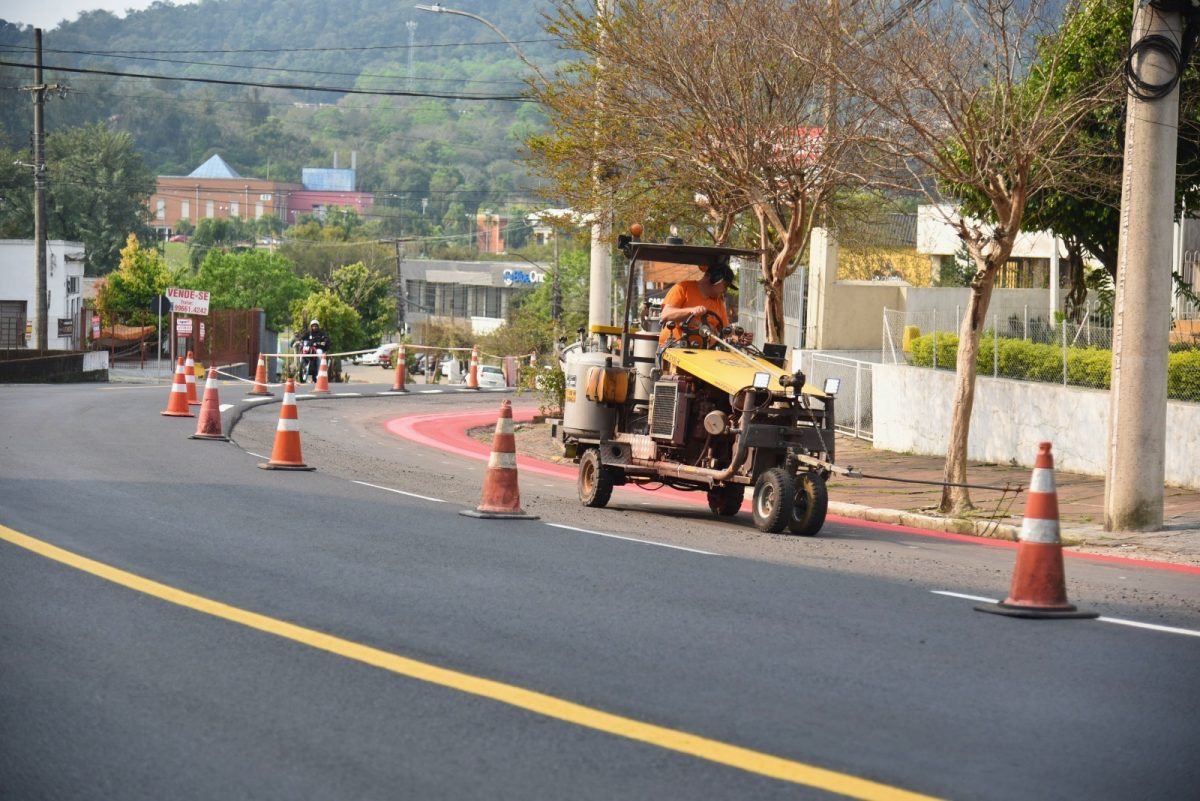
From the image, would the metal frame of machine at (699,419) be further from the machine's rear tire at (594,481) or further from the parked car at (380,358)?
the parked car at (380,358)

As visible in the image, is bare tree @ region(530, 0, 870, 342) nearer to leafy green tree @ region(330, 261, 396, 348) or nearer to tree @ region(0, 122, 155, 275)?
leafy green tree @ region(330, 261, 396, 348)

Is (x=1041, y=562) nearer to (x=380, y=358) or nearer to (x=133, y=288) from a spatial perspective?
(x=133, y=288)

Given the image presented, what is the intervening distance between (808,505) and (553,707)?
7250 millimetres

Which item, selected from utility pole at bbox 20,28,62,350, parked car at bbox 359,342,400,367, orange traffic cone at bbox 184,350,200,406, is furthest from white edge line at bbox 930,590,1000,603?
parked car at bbox 359,342,400,367

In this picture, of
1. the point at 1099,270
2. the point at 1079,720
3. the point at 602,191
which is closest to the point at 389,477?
the point at 602,191

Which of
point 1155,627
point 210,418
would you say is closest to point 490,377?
point 210,418

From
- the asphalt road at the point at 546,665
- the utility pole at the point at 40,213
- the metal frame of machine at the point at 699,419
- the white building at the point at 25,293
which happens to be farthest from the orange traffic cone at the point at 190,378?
the white building at the point at 25,293

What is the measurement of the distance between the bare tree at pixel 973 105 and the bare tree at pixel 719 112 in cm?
237

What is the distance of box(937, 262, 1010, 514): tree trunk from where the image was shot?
55.3ft

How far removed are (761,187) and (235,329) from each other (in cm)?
4668

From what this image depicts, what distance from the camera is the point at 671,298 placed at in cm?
1554

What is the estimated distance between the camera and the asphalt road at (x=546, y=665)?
19.1 feet

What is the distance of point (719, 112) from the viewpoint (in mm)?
21984

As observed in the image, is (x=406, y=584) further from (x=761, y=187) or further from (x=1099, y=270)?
(x=1099, y=270)
